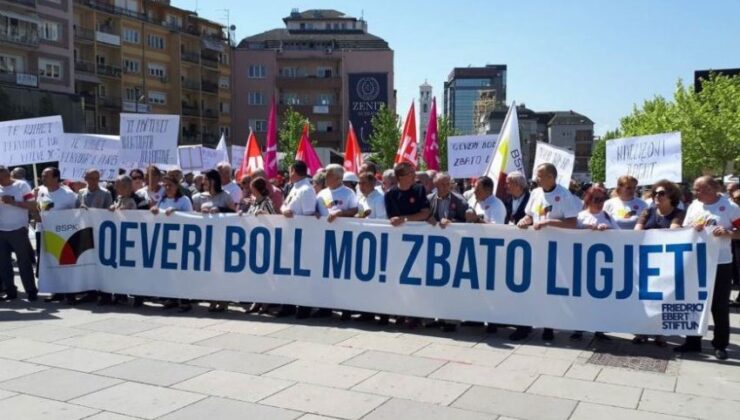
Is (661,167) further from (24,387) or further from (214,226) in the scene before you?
(24,387)

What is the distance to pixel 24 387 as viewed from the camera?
19.1 ft

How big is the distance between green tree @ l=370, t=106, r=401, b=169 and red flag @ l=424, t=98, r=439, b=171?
4925cm

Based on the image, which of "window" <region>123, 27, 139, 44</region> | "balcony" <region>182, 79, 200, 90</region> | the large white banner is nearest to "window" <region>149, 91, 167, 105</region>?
"balcony" <region>182, 79, 200, 90</region>

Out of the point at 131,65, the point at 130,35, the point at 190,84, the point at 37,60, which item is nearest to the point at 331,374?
the point at 37,60

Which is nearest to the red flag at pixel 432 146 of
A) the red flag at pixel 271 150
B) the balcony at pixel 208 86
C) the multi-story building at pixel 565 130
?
the red flag at pixel 271 150

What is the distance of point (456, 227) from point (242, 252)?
282cm

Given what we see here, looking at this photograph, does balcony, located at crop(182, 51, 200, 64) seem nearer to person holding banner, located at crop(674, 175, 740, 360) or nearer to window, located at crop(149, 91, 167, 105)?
window, located at crop(149, 91, 167, 105)

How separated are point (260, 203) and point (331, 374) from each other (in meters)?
3.51

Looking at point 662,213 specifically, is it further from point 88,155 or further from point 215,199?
point 88,155

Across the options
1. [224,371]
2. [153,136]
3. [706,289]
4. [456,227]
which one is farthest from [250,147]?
[706,289]

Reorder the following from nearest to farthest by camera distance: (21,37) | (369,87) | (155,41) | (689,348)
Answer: (689,348)
(21,37)
(369,87)
(155,41)

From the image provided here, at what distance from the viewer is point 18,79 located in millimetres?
48531

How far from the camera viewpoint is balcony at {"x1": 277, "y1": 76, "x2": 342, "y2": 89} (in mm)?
82250

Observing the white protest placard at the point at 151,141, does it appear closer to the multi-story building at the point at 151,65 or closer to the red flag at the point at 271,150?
the red flag at the point at 271,150
